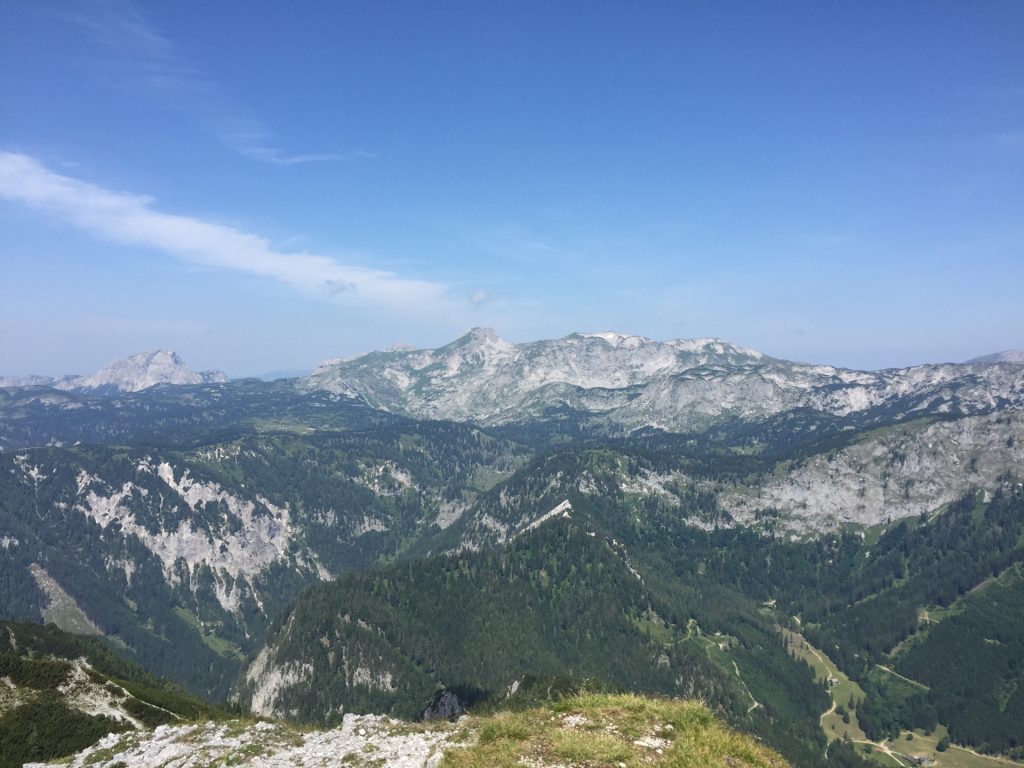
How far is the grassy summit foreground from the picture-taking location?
2464cm

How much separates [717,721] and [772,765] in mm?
4756

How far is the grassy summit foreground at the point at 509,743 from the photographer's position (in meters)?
24.6

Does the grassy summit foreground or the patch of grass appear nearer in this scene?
the patch of grass

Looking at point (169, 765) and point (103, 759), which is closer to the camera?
point (169, 765)

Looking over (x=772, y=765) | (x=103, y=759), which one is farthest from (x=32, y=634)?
(x=772, y=765)

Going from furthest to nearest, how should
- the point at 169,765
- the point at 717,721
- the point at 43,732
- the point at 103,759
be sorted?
the point at 43,732, the point at 103,759, the point at 169,765, the point at 717,721

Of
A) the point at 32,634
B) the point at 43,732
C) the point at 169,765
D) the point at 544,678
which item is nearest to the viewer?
the point at 169,765

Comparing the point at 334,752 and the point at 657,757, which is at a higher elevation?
the point at 657,757

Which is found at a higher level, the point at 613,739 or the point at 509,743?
the point at 613,739

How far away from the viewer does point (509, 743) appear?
2595cm

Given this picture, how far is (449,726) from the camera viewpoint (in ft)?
130

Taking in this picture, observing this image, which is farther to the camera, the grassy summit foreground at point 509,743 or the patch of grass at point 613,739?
A: the grassy summit foreground at point 509,743

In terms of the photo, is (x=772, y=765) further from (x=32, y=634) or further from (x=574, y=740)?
(x=32, y=634)

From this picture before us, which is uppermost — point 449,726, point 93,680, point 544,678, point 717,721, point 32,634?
point 717,721
